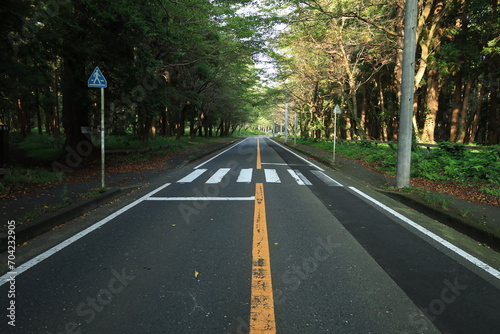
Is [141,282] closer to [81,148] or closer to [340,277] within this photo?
[340,277]

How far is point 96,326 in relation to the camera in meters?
2.17

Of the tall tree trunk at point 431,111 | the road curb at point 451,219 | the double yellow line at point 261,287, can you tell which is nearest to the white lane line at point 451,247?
the road curb at point 451,219

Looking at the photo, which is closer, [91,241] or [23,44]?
[91,241]

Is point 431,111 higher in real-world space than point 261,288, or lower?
higher

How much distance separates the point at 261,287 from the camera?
2.72 metres

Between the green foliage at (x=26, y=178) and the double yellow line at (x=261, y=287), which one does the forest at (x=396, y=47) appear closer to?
the double yellow line at (x=261, y=287)

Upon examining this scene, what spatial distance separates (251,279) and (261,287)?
7.0 inches

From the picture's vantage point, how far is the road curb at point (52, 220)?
3871mm

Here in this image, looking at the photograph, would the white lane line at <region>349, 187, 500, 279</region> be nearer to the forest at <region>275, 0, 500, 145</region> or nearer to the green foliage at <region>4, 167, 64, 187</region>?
the forest at <region>275, 0, 500, 145</region>

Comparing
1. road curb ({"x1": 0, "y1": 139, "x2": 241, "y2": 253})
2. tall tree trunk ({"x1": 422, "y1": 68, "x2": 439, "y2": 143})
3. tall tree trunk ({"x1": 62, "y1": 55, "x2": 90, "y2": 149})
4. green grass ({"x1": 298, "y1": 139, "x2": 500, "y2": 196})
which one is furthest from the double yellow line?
tall tree trunk ({"x1": 422, "y1": 68, "x2": 439, "y2": 143})

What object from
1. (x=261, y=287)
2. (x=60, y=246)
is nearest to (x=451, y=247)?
(x=261, y=287)

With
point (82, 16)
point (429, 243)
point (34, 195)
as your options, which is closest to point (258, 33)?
point (82, 16)

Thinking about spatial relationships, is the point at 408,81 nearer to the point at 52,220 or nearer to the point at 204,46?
the point at 52,220

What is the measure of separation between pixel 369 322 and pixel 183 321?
152 centimetres
